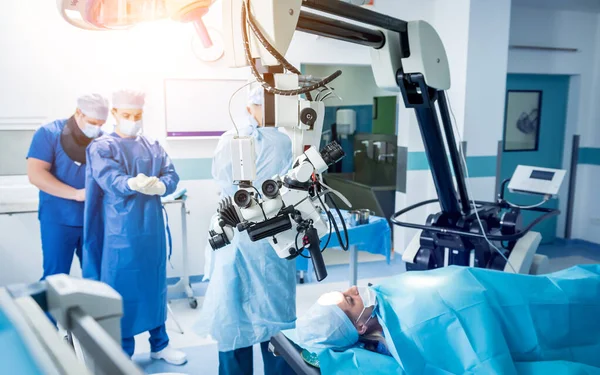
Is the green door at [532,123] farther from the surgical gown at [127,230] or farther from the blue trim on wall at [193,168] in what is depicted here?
the surgical gown at [127,230]

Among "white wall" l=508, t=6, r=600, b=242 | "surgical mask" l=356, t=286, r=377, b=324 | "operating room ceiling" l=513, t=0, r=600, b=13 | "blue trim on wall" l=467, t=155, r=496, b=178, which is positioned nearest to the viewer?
"surgical mask" l=356, t=286, r=377, b=324

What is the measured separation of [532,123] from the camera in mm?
5301

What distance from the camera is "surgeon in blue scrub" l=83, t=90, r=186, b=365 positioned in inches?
105

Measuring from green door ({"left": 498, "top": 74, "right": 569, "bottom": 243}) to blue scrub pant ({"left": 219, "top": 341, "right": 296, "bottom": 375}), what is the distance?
3.77 meters

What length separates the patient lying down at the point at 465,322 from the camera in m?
1.64

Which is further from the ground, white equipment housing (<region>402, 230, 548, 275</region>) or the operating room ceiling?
the operating room ceiling

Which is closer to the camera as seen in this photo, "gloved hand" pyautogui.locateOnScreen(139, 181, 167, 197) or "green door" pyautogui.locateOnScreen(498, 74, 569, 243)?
"gloved hand" pyautogui.locateOnScreen(139, 181, 167, 197)

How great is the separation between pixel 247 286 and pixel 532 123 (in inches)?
168

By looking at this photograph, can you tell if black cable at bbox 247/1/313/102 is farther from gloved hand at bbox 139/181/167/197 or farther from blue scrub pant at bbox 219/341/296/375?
gloved hand at bbox 139/181/167/197

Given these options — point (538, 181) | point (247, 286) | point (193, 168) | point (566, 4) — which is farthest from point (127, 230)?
point (566, 4)

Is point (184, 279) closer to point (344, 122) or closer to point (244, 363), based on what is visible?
point (244, 363)

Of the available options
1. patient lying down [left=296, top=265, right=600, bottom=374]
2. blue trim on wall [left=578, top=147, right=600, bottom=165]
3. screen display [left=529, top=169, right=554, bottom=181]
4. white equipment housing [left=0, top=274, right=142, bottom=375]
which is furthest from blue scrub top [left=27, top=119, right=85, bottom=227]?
blue trim on wall [left=578, top=147, right=600, bottom=165]

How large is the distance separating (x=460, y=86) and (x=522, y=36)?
1.22 m

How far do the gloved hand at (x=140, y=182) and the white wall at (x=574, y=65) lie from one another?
4.03m
